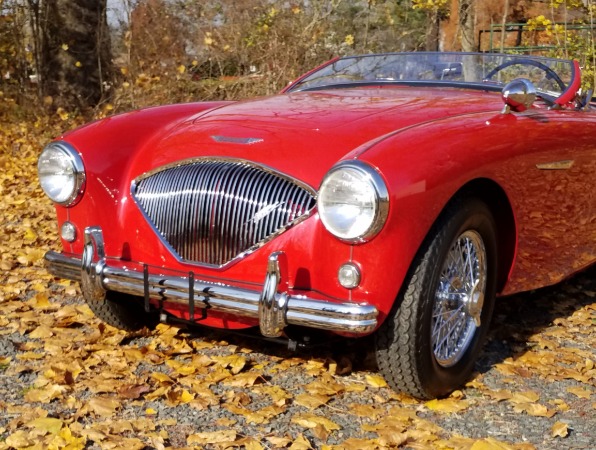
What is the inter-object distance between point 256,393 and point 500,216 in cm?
135

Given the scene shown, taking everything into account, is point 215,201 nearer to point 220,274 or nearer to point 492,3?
point 220,274

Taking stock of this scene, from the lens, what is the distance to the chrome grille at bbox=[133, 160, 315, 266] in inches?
126

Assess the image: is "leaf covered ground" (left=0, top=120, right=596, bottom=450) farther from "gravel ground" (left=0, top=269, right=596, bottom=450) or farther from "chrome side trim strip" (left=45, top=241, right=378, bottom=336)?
"chrome side trim strip" (left=45, top=241, right=378, bottom=336)

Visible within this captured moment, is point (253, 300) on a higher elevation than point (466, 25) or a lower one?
lower

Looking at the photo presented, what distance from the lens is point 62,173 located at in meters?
3.72

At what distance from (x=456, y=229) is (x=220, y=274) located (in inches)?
37.6

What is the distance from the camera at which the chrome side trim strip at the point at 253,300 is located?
296 cm

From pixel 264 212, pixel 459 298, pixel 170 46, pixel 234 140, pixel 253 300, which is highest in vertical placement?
pixel 170 46

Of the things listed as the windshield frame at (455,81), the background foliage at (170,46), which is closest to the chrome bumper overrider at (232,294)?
the windshield frame at (455,81)

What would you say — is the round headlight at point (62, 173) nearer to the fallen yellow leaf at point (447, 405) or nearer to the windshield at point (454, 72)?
the windshield at point (454, 72)

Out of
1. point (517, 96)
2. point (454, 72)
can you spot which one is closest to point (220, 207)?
point (517, 96)

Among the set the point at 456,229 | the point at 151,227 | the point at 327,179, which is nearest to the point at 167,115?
the point at 151,227

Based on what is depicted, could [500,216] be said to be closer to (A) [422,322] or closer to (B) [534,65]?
(A) [422,322]

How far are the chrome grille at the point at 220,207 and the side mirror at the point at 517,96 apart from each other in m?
1.14
